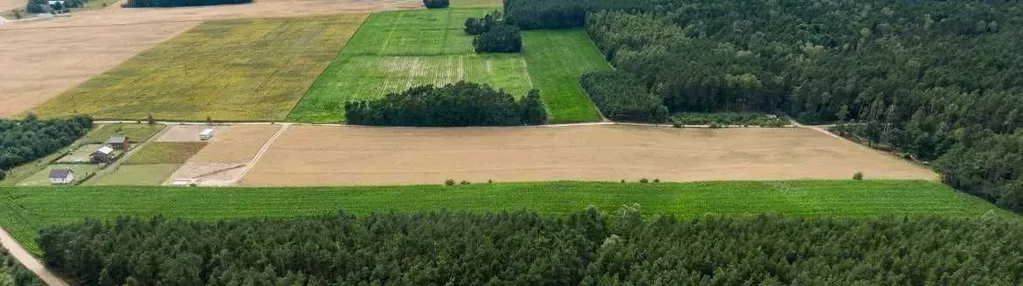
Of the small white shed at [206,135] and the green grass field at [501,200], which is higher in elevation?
the small white shed at [206,135]

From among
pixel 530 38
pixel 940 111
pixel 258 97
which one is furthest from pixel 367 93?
pixel 940 111

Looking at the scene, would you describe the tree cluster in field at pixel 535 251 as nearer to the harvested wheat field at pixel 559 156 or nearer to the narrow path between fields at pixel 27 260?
the narrow path between fields at pixel 27 260

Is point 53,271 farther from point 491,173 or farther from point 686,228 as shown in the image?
point 686,228

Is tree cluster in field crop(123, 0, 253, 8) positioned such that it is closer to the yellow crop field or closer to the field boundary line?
the yellow crop field

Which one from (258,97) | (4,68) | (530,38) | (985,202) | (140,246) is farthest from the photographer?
(530,38)

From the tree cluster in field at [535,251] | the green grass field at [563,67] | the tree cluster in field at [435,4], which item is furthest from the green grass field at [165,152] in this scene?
the tree cluster in field at [435,4]

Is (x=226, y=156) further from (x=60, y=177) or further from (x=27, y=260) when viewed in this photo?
(x=27, y=260)

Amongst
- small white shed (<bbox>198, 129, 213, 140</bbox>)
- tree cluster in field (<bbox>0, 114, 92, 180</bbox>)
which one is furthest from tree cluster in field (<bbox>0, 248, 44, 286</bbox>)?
small white shed (<bbox>198, 129, 213, 140</bbox>)
